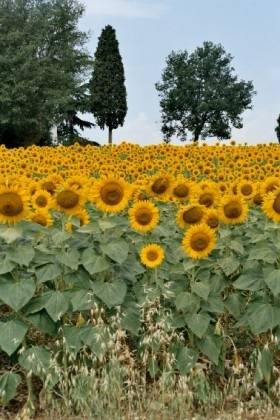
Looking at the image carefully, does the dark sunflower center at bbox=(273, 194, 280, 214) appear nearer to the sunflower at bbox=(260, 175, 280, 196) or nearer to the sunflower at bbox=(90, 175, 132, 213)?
the sunflower at bbox=(260, 175, 280, 196)

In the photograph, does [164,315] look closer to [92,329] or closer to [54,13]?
[92,329]

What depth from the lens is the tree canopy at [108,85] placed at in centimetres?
5331

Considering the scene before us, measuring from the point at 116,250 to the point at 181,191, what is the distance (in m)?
1.33

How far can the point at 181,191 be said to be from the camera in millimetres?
7219

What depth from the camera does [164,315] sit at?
6164 millimetres

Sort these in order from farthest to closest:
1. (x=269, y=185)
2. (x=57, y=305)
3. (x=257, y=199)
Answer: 1. (x=257, y=199)
2. (x=269, y=185)
3. (x=57, y=305)

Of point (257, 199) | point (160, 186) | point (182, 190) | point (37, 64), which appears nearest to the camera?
point (160, 186)

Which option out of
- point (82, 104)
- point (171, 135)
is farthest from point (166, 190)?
point (171, 135)

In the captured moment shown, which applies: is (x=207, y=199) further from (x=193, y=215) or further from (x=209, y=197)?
(x=193, y=215)

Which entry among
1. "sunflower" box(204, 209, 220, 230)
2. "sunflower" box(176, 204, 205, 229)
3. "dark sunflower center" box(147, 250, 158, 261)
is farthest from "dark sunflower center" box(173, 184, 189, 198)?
"dark sunflower center" box(147, 250, 158, 261)

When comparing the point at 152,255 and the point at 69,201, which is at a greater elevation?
the point at 69,201

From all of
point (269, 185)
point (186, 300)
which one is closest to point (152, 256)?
point (186, 300)

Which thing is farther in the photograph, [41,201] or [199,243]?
[41,201]

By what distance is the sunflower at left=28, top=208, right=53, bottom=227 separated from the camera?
6.73 meters
